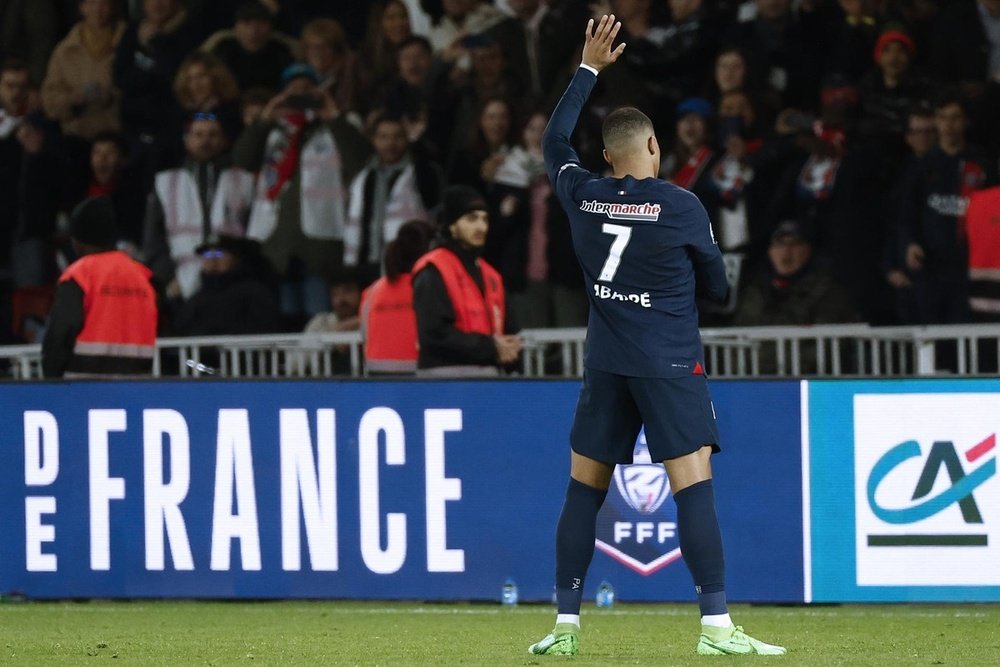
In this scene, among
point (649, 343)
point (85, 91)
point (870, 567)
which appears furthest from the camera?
point (85, 91)

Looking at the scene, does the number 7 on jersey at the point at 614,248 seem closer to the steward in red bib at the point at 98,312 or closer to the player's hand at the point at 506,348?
the player's hand at the point at 506,348

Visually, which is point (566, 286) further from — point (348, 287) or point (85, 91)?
point (85, 91)

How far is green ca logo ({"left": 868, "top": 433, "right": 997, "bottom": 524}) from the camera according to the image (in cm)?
916

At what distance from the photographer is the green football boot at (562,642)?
276 inches

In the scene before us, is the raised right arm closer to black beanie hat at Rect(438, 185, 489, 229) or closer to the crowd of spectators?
black beanie hat at Rect(438, 185, 489, 229)

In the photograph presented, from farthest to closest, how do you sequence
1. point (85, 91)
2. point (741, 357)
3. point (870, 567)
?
point (85, 91) → point (741, 357) → point (870, 567)

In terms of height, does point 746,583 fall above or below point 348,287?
below

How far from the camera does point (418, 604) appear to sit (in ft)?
32.3

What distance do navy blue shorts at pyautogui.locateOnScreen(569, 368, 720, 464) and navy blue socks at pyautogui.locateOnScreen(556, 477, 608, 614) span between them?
167 mm

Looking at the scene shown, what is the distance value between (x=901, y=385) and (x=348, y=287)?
5.90 m

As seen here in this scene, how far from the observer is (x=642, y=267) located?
693 centimetres

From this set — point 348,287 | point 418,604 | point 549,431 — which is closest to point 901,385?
point 549,431

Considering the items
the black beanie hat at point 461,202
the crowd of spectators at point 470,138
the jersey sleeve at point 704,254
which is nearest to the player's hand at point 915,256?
the crowd of spectators at point 470,138

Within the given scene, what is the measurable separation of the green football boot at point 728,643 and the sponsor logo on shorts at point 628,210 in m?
1.46
